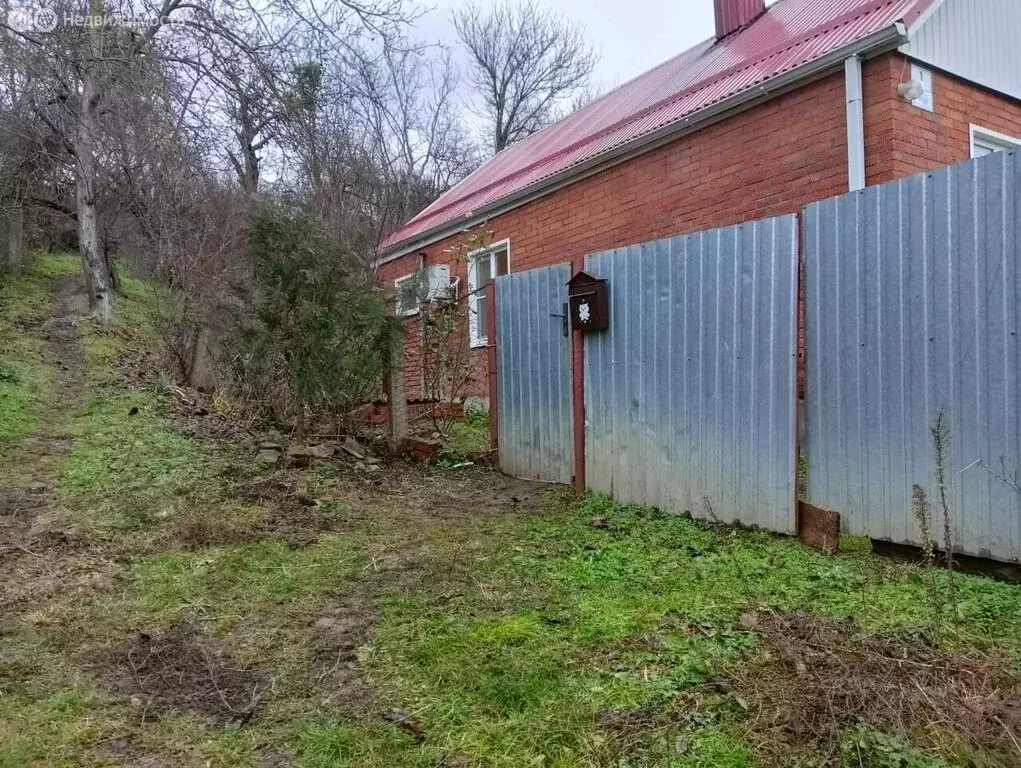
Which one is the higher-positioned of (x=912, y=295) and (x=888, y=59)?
(x=888, y=59)

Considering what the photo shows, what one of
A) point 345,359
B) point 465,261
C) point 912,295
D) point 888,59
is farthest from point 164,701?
point 465,261

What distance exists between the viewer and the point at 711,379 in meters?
4.18

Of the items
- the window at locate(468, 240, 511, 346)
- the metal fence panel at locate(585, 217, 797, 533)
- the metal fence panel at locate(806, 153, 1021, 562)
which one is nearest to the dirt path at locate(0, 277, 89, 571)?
the metal fence panel at locate(585, 217, 797, 533)

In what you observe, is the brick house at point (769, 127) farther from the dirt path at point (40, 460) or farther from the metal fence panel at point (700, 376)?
the dirt path at point (40, 460)

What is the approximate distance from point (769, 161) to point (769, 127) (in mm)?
327

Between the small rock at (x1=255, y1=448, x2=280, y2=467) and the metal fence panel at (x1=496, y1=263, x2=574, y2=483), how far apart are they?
6.69 ft

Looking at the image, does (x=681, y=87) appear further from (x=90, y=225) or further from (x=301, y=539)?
(x=90, y=225)

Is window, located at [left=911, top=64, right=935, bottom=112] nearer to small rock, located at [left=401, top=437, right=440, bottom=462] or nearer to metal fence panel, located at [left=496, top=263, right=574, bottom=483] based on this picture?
metal fence panel, located at [left=496, top=263, right=574, bottom=483]

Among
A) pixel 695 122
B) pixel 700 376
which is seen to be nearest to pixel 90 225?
pixel 695 122

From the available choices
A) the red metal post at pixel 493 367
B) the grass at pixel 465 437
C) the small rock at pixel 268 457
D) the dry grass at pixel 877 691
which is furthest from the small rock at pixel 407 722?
the grass at pixel 465 437

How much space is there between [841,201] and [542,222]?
6.00 m

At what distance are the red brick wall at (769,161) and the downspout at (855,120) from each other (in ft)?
0.24

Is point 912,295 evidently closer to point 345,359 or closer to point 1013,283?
point 1013,283

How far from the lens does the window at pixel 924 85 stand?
554 centimetres
